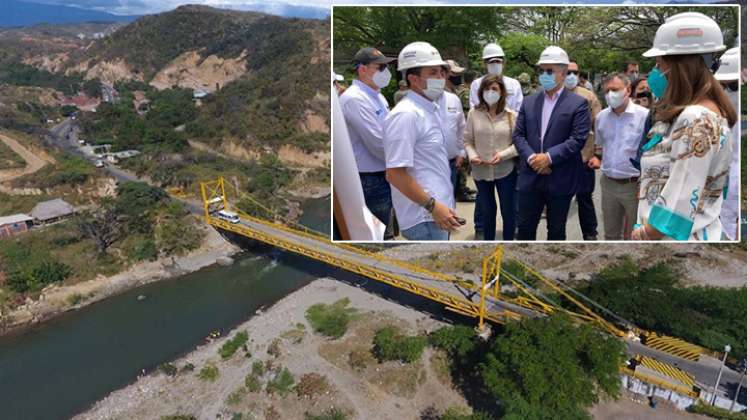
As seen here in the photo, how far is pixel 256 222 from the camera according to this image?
35.3 ft

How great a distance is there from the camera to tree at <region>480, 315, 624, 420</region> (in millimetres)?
4527

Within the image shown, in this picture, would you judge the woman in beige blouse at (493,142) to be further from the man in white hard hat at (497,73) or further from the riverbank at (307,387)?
the riverbank at (307,387)

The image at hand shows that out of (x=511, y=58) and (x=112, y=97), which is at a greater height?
(x=511, y=58)

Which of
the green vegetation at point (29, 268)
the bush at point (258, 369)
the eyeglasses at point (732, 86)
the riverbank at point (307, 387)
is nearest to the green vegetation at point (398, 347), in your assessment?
the riverbank at point (307, 387)

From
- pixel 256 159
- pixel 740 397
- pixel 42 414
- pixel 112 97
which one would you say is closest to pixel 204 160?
pixel 256 159

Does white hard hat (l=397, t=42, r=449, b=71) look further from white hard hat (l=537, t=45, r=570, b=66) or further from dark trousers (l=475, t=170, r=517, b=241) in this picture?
dark trousers (l=475, t=170, r=517, b=241)

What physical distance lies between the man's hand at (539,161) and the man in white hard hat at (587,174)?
207 millimetres

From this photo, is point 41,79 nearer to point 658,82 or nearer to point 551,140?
point 551,140

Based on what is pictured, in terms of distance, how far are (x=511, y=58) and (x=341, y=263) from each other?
6720 millimetres

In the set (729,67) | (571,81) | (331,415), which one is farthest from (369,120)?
(331,415)

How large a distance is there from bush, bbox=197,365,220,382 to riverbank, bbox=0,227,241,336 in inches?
142

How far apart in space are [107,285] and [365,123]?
910 cm

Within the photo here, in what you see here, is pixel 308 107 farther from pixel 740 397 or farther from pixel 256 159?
pixel 740 397

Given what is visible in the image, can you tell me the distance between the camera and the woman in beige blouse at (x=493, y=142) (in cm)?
178
